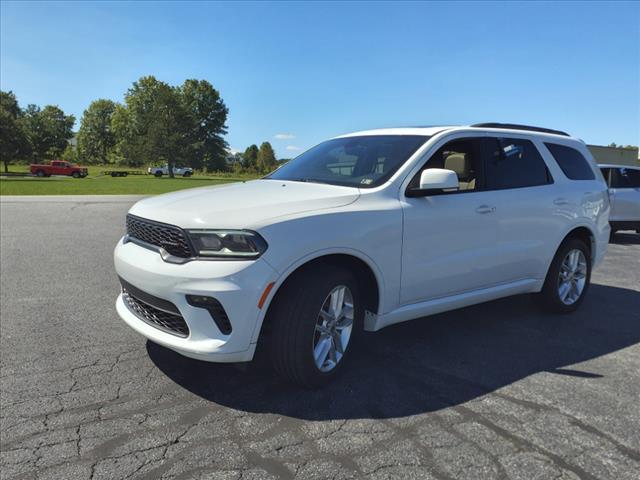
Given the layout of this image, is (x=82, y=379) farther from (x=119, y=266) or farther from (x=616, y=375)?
(x=616, y=375)

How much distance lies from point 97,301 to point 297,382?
313cm

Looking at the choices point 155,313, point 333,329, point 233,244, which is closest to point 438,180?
point 333,329

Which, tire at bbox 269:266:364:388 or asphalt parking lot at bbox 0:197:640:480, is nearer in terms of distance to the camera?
asphalt parking lot at bbox 0:197:640:480

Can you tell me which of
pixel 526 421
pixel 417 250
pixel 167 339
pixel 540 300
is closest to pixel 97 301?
pixel 167 339

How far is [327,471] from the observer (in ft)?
8.09

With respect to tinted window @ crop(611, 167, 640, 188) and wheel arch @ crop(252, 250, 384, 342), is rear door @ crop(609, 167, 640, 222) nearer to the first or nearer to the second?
tinted window @ crop(611, 167, 640, 188)

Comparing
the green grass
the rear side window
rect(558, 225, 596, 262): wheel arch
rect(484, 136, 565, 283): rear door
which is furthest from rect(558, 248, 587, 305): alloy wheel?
the green grass

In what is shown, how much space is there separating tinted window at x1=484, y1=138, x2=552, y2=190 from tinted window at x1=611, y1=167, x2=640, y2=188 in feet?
26.0

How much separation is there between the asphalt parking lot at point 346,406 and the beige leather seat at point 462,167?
141 cm

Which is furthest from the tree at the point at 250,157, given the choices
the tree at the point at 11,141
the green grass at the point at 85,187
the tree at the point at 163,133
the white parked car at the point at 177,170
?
the green grass at the point at 85,187

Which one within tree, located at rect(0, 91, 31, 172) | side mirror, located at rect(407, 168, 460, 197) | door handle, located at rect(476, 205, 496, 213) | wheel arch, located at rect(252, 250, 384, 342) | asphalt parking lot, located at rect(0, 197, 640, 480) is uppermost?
tree, located at rect(0, 91, 31, 172)

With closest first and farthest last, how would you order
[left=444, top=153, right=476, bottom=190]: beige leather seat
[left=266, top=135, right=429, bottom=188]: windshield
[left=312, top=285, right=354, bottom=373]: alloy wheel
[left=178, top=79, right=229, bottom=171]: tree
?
[left=312, top=285, right=354, bottom=373]: alloy wheel → [left=266, top=135, right=429, bottom=188]: windshield → [left=444, top=153, right=476, bottom=190]: beige leather seat → [left=178, top=79, right=229, bottom=171]: tree

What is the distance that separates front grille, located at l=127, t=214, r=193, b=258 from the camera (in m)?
3.04

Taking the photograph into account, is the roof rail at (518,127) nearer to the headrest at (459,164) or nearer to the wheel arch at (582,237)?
the headrest at (459,164)
